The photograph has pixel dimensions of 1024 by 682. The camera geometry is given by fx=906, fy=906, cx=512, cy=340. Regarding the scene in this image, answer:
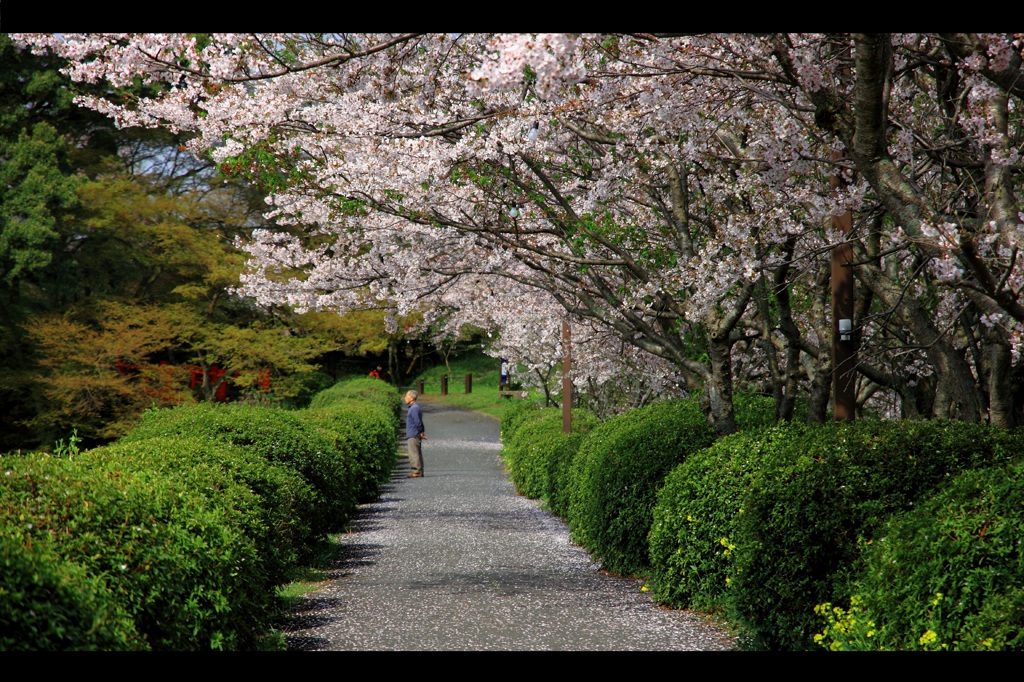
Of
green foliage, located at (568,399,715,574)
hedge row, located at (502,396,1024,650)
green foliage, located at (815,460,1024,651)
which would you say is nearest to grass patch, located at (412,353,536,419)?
green foliage, located at (568,399,715,574)

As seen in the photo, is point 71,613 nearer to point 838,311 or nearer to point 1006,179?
point 1006,179

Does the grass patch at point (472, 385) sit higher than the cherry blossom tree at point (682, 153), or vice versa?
the cherry blossom tree at point (682, 153)

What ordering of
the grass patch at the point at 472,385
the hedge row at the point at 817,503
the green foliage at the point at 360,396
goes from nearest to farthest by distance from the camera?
1. the hedge row at the point at 817,503
2. the green foliage at the point at 360,396
3. the grass patch at the point at 472,385

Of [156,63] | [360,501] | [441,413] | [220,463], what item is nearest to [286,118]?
[156,63]

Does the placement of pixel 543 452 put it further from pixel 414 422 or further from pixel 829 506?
pixel 829 506

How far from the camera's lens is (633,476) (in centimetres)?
826

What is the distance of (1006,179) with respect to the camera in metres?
5.18

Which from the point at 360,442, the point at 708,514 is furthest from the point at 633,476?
the point at 360,442

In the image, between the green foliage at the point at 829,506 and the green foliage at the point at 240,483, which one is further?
the green foliage at the point at 240,483

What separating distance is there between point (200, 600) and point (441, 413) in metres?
33.2

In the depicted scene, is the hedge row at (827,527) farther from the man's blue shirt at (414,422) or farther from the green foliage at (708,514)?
the man's blue shirt at (414,422)

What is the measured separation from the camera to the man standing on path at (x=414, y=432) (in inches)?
711

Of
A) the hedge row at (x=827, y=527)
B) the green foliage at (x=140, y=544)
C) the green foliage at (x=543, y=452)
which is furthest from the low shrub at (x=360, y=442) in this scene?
the green foliage at (x=140, y=544)

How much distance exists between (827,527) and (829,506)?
122mm
